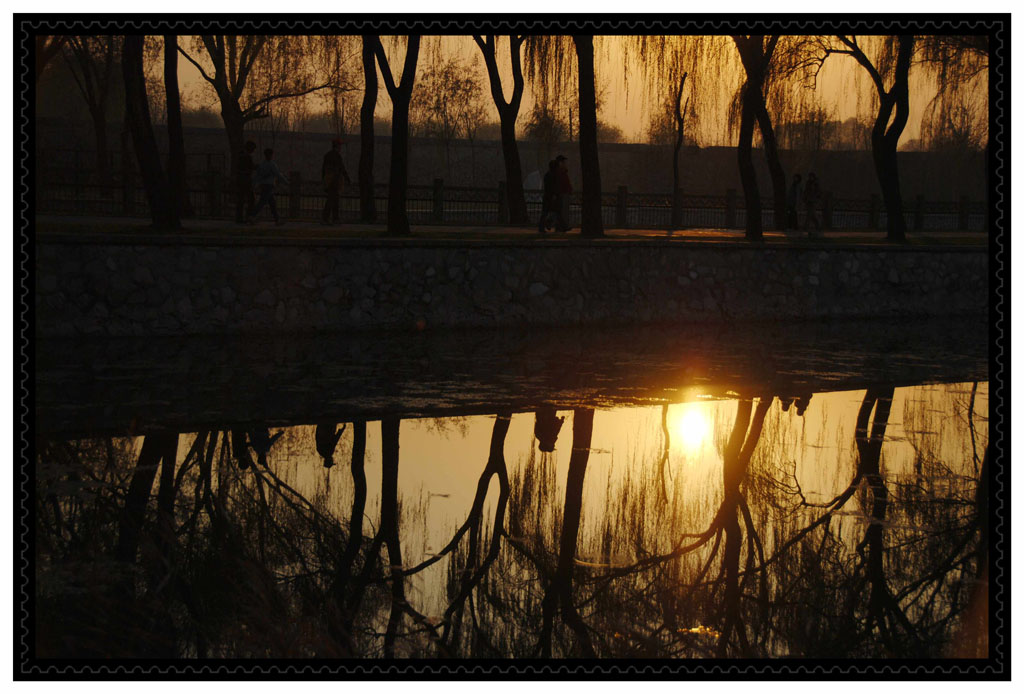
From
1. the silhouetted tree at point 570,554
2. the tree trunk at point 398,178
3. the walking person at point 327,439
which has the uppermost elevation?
the tree trunk at point 398,178

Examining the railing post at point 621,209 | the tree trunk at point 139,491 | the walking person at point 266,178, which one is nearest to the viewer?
the tree trunk at point 139,491

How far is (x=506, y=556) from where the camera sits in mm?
5656

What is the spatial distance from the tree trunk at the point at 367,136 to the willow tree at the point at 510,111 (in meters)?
2.82

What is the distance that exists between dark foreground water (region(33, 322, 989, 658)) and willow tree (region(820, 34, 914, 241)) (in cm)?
1346

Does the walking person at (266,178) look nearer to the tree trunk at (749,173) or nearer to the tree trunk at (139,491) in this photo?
the tree trunk at (749,173)

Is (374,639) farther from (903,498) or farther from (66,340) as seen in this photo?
(66,340)

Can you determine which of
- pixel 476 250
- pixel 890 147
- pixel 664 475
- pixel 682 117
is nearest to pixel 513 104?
pixel 890 147

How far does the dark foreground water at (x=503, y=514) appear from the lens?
15.4ft

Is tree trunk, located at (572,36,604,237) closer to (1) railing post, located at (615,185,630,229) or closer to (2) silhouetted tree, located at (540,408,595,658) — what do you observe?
(1) railing post, located at (615,185,630,229)

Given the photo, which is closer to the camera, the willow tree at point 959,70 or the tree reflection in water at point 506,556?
the tree reflection in water at point 506,556

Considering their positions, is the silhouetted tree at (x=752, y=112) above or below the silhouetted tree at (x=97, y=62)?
below

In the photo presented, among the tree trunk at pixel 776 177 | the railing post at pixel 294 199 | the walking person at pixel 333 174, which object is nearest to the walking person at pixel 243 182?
the walking person at pixel 333 174

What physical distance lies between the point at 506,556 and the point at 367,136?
2324 centimetres

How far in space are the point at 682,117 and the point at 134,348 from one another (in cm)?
3256
